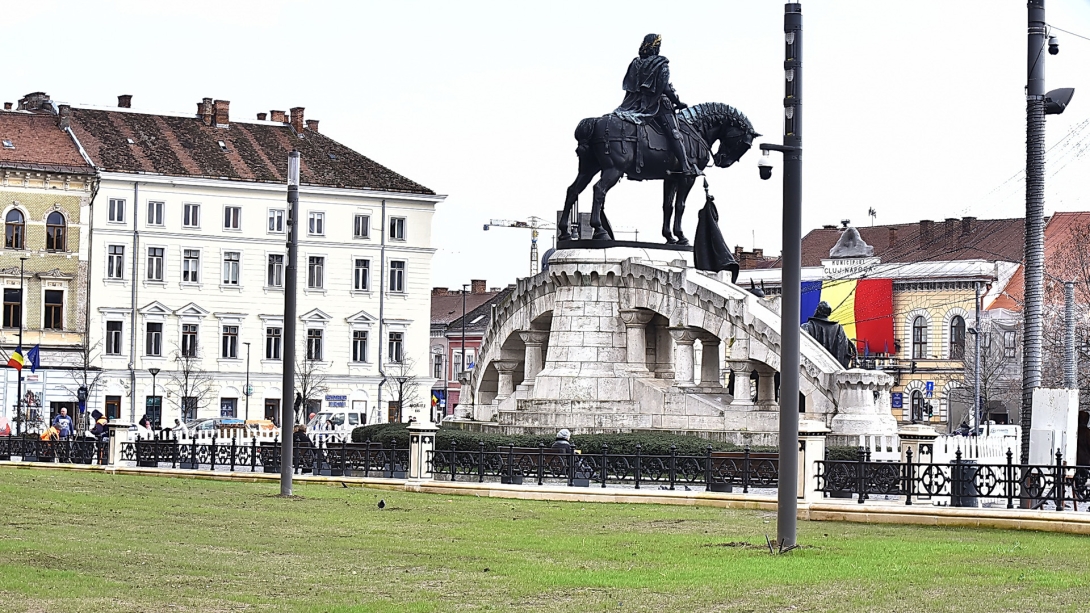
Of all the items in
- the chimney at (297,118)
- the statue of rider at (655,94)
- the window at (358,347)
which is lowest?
the window at (358,347)

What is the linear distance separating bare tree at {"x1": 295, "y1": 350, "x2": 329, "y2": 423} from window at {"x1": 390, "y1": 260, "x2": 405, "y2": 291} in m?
4.94

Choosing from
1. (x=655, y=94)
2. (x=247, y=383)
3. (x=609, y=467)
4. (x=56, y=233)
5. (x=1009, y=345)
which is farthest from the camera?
(x=1009, y=345)

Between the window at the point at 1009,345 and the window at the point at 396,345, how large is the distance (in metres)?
27.6

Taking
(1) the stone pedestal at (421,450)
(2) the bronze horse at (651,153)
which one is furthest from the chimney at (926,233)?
(1) the stone pedestal at (421,450)

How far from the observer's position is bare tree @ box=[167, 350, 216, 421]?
77.6 m

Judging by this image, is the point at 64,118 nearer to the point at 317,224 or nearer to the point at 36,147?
the point at 36,147

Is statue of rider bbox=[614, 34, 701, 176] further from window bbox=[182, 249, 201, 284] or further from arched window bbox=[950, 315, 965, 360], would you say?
arched window bbox=[950, 315, 965, 360]

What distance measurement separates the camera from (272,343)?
268 ft

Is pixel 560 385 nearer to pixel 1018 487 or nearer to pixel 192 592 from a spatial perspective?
pixel 1018 487

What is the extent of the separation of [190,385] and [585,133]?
43.3m

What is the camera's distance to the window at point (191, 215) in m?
79.1

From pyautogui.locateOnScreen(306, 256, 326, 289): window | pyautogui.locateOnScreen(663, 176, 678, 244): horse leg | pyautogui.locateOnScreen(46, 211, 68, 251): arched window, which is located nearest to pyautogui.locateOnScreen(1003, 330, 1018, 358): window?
pyautogui.locateOnScreen(306, 256, 326, 289): window

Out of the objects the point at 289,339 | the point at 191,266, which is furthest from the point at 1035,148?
the point at 191,266

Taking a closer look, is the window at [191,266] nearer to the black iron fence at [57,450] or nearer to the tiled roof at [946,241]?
the tiled roof at [946,241]
